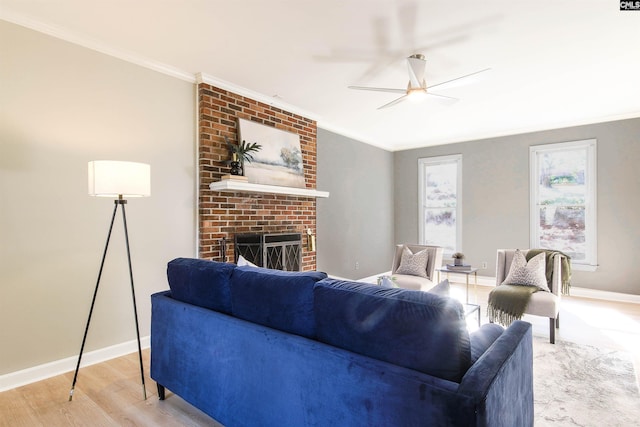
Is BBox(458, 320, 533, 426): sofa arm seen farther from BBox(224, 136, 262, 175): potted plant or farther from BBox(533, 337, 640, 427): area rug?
BBox(224, 136, 262, 175): potted plant

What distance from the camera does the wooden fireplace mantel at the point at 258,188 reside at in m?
3.55

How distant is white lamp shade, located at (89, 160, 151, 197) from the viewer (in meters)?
2.25

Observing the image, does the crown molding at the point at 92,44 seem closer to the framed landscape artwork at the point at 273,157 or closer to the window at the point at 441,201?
the framed landscape artwork at the point at 273,157

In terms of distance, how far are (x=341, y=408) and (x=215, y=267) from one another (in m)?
1.05

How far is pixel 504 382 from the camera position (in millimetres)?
1283

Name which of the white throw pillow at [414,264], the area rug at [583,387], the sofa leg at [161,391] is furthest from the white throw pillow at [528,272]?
the sofa leg at [161,391]

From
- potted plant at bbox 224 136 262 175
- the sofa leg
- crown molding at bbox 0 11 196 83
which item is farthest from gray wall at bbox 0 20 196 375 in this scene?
the sofa leg

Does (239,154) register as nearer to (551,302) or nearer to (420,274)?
(420,274)

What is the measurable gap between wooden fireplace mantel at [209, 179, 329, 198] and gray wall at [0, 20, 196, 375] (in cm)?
44

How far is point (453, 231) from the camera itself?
6594 mm

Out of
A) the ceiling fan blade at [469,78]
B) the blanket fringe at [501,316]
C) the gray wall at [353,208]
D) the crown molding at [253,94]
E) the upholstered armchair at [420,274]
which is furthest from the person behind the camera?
the gray wall at [353,208]

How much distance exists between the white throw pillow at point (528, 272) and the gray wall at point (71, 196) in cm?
366

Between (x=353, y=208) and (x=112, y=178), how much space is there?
167 inches

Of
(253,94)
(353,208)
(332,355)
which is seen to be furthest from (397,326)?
(353,208)
